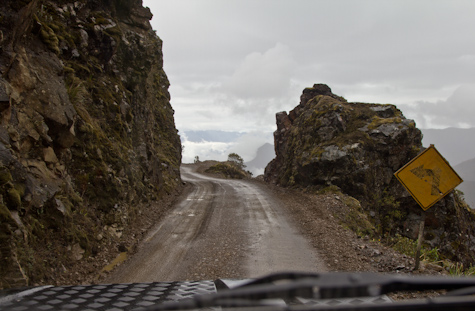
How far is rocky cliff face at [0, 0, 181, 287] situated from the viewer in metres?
5.99

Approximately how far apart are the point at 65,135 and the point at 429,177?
8987 mm

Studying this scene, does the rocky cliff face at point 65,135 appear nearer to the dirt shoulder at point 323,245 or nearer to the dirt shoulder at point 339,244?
the dirt shoulder at point 323,245

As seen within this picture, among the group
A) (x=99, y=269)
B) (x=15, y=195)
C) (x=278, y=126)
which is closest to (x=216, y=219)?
(x=99, y=269)

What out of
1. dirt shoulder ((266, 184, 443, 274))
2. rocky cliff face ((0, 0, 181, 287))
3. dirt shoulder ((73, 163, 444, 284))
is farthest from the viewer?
dirt shoulder ((266, 184, 443, 274))

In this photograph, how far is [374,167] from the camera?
17.5m

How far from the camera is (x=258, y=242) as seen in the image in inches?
380

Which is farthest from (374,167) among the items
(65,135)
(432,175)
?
(65,135)

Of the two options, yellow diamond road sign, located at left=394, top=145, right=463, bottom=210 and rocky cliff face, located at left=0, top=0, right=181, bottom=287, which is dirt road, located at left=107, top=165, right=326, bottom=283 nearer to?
rocky cliff face, located at left=0, top=0, right=181, bottom=287

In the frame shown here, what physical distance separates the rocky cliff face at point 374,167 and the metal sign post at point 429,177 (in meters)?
8.24

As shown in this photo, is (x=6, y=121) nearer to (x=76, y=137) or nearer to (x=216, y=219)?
(x=76, y=137)

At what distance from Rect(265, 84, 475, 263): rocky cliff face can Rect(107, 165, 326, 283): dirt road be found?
488 centimetres

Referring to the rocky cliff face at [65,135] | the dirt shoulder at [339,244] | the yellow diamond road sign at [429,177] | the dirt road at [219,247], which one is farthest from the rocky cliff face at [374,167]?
the rocky cliff face at [65,135]

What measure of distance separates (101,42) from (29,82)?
6.48m

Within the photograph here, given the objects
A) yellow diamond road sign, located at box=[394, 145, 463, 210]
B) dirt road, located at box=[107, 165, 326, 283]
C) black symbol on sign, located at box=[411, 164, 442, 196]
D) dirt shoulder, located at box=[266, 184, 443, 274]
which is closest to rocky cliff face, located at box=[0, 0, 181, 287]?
dirt road, located at box=[107, 165, 326, 283]
